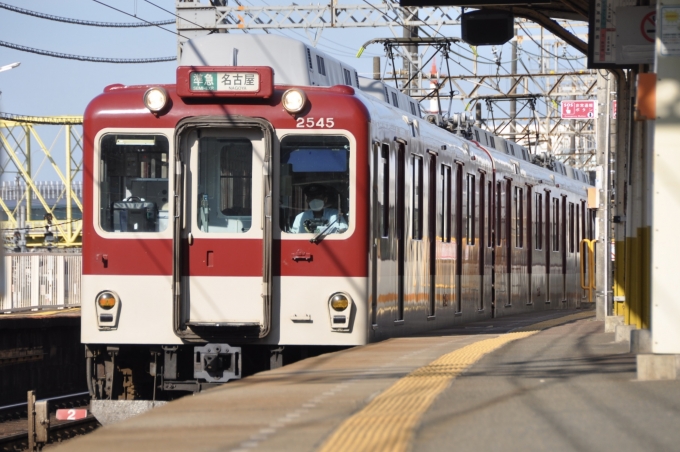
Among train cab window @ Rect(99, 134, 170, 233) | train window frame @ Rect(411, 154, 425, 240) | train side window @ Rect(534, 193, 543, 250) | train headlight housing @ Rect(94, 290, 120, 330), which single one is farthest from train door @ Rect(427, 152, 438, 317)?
train side window @ Rect(534, 193, 543, 250)

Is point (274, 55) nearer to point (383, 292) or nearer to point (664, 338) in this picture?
point (383, 292)

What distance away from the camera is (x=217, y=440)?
5.60 meters

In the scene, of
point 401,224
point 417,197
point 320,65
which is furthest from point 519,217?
point 320,65

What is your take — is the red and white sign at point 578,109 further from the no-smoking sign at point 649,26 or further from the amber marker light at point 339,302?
the amber marker light at point 339,302

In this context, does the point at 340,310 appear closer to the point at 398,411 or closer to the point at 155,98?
the point at 155,98

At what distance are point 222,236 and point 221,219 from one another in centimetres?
19

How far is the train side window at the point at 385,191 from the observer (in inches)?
433

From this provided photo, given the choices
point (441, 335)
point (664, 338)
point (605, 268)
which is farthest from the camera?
point (605, 268)

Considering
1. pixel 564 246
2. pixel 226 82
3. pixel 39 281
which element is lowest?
pixel 39 281

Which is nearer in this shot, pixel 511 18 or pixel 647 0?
pixel 647 0

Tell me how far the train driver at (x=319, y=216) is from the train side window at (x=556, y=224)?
14068 mm

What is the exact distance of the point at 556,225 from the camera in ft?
79.0

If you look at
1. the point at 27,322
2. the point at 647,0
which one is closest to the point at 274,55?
the point at 647,0

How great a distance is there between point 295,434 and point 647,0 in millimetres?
6425
